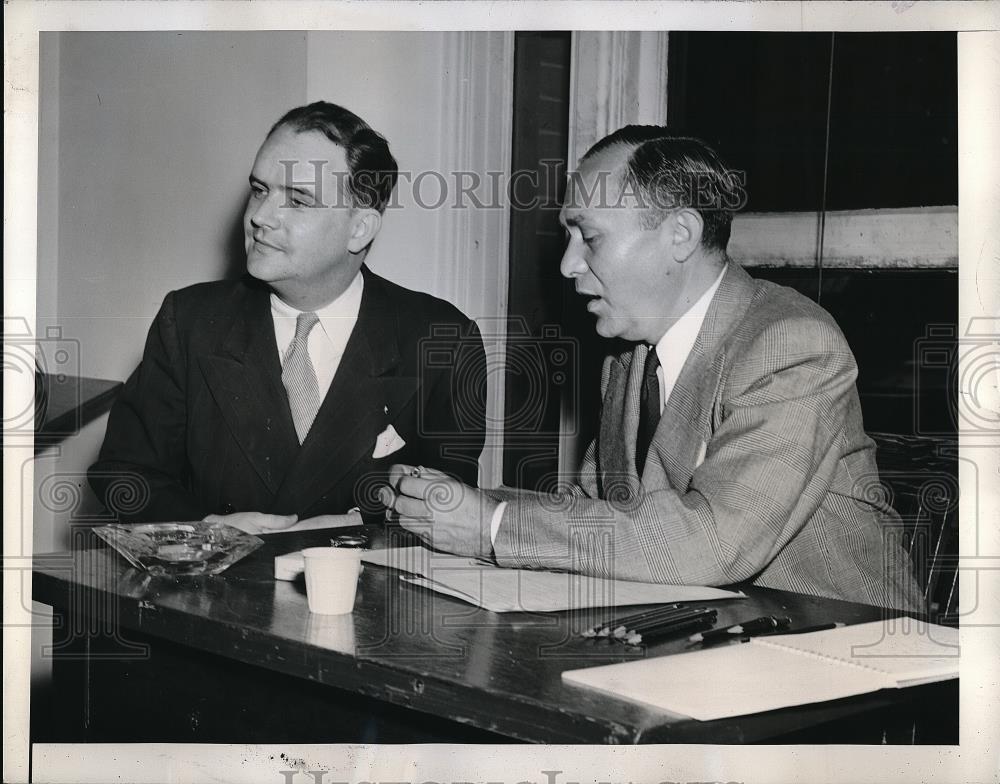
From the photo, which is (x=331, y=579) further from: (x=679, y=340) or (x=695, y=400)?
(x=679, y=340)

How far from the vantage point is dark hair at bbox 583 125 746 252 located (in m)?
1.78

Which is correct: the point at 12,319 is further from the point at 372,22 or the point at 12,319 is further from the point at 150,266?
the point at 372,22

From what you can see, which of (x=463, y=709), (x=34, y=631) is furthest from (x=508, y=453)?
(x=463, y=709)

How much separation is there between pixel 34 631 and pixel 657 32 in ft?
4.35

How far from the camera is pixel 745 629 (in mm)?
1116

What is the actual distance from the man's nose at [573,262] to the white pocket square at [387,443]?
1.38 feet

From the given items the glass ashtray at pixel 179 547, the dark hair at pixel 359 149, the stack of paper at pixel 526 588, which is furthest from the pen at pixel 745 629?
the dark hair at pixel 359 149

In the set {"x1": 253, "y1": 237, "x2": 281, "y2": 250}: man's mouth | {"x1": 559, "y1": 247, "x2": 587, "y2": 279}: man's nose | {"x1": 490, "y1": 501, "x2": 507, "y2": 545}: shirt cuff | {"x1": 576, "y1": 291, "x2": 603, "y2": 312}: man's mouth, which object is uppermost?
{"x1": 253, "y1": 237, "x2": 281, "y2": 250}: man's mouth

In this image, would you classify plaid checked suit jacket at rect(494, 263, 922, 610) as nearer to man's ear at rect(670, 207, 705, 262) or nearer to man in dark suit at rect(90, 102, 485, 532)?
man's ear at rect(670, 207, 705, 262)

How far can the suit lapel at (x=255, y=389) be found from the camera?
1781mm

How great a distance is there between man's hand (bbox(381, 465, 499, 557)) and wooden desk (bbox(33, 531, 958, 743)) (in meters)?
0.10

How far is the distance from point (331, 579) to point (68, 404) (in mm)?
751

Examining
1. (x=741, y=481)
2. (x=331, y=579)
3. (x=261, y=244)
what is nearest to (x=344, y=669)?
(x=331, y=579)

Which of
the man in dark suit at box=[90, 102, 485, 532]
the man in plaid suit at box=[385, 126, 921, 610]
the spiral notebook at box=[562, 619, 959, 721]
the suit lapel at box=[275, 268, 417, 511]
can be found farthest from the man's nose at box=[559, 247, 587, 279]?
the spiral notebook at box=[562, 619, 959, 721]
